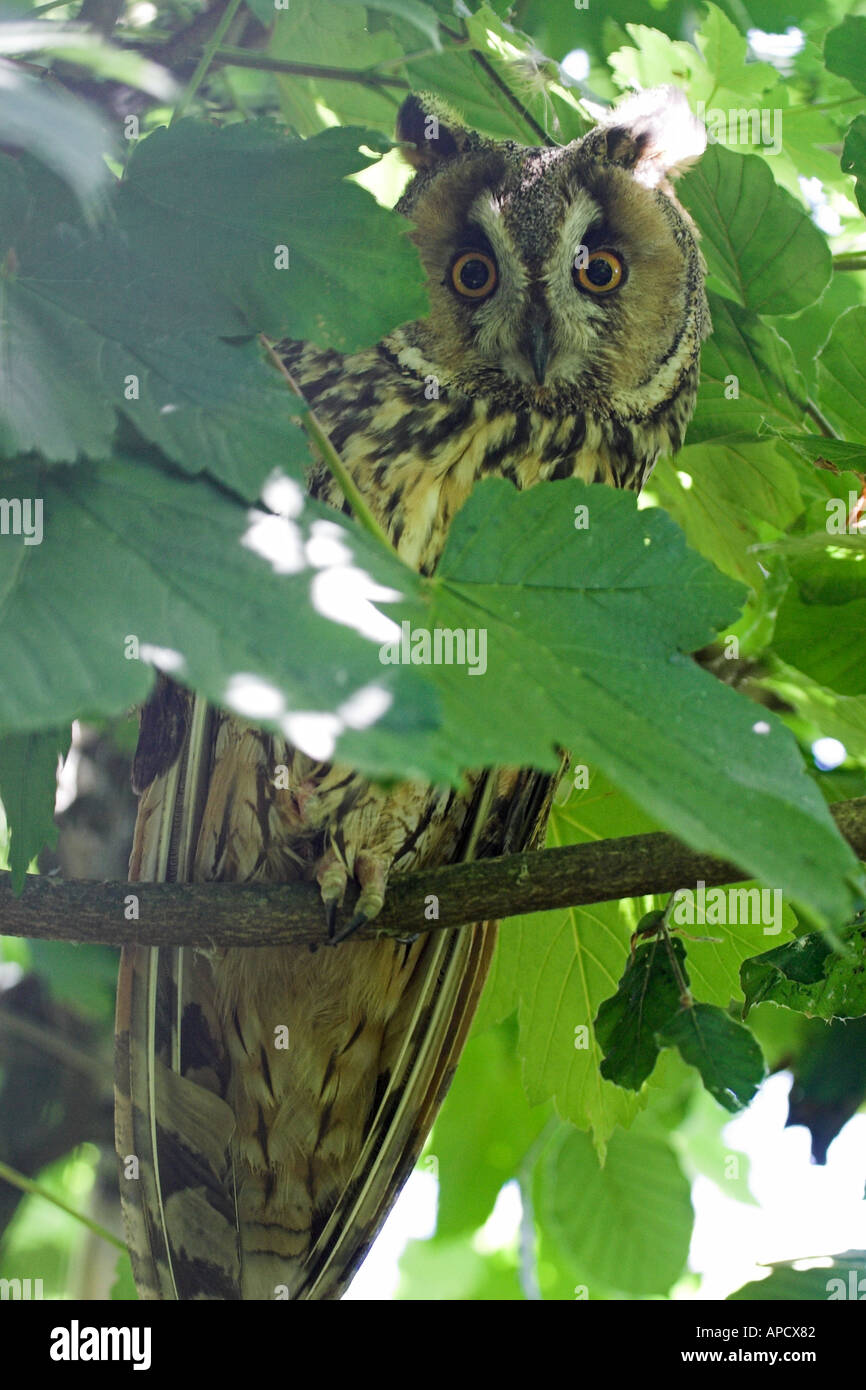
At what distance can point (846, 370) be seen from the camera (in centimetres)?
115

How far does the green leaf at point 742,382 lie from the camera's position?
49.4 inches

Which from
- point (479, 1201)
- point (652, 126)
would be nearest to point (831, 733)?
point (652, 126)

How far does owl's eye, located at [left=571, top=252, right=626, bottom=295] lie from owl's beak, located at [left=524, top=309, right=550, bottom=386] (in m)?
0.09

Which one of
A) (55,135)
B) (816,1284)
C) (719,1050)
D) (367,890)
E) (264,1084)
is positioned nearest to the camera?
(55,135)

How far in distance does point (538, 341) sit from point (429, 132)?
0.95ft

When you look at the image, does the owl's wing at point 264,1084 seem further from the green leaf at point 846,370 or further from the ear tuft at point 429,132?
the ear tuft at point 429,132

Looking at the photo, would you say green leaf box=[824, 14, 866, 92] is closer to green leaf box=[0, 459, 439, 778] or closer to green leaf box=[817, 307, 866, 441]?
green leaf box=[817, 307, 866, 441]

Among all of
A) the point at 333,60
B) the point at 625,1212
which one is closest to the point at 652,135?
the point at 333,60

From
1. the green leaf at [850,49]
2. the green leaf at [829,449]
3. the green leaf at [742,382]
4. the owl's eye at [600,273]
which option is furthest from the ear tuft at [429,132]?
the green leaf at [829,449]

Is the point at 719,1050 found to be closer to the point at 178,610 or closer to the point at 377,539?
the point at 377,539

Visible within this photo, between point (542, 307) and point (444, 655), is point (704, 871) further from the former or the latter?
point (542, 307)

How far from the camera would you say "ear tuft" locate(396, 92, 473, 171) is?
1.42m

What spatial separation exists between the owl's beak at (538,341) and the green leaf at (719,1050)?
0.82 metres

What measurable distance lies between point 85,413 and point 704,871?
552mm
